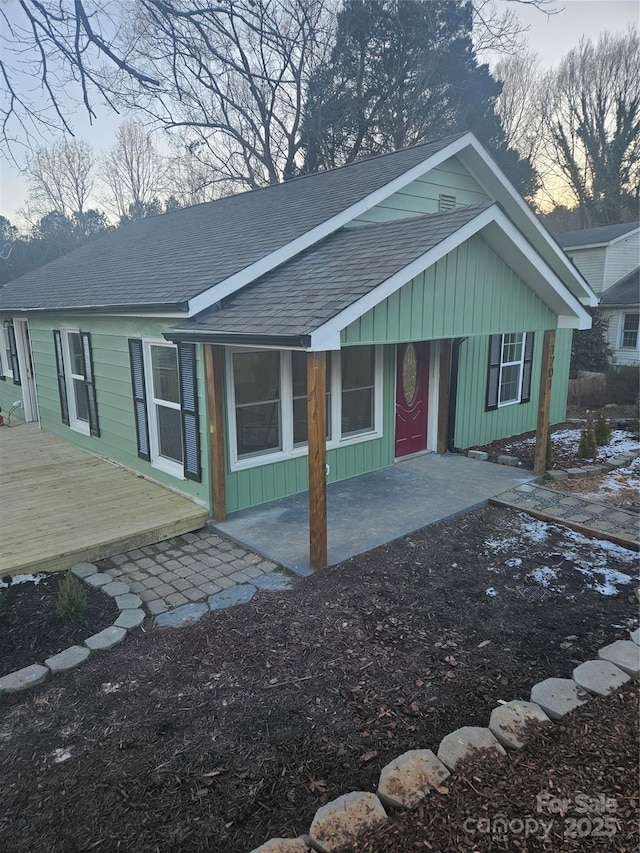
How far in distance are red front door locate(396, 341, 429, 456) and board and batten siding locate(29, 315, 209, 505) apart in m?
3.60

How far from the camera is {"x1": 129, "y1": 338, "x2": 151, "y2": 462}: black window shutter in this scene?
7031 millimetres

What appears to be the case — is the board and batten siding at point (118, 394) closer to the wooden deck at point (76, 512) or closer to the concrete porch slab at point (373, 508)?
the wooden deck at point (76, 512)

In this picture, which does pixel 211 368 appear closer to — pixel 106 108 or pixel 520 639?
pixel 106 108

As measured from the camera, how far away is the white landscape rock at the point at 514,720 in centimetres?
294

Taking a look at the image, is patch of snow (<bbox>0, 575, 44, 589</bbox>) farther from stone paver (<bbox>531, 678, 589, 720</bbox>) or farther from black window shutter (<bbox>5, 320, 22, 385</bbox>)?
black window shutter (<bbox>5, 320, 22, 385</bbox>)

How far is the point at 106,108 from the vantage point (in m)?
5.32

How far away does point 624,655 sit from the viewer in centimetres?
370

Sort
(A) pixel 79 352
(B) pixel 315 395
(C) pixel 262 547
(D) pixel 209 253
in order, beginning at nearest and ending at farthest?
A: (B) pixel 315 395 < (C) pixel 262 547 < (D) pixel 209 253 < (A) pixel 79 352

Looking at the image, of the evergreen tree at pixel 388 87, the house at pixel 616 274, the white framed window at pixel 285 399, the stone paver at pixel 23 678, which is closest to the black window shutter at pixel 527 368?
the white framed window at pixel 285 399

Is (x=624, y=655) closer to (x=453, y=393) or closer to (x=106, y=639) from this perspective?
(x=106, y=639)

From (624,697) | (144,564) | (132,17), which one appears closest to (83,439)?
(144,564)

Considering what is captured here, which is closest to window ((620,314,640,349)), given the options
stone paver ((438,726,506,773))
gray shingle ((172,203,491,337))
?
gray shingle ((172,203,491,337))

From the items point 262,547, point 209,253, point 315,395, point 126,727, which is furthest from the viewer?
point 209,253

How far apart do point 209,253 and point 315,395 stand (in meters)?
3.76
